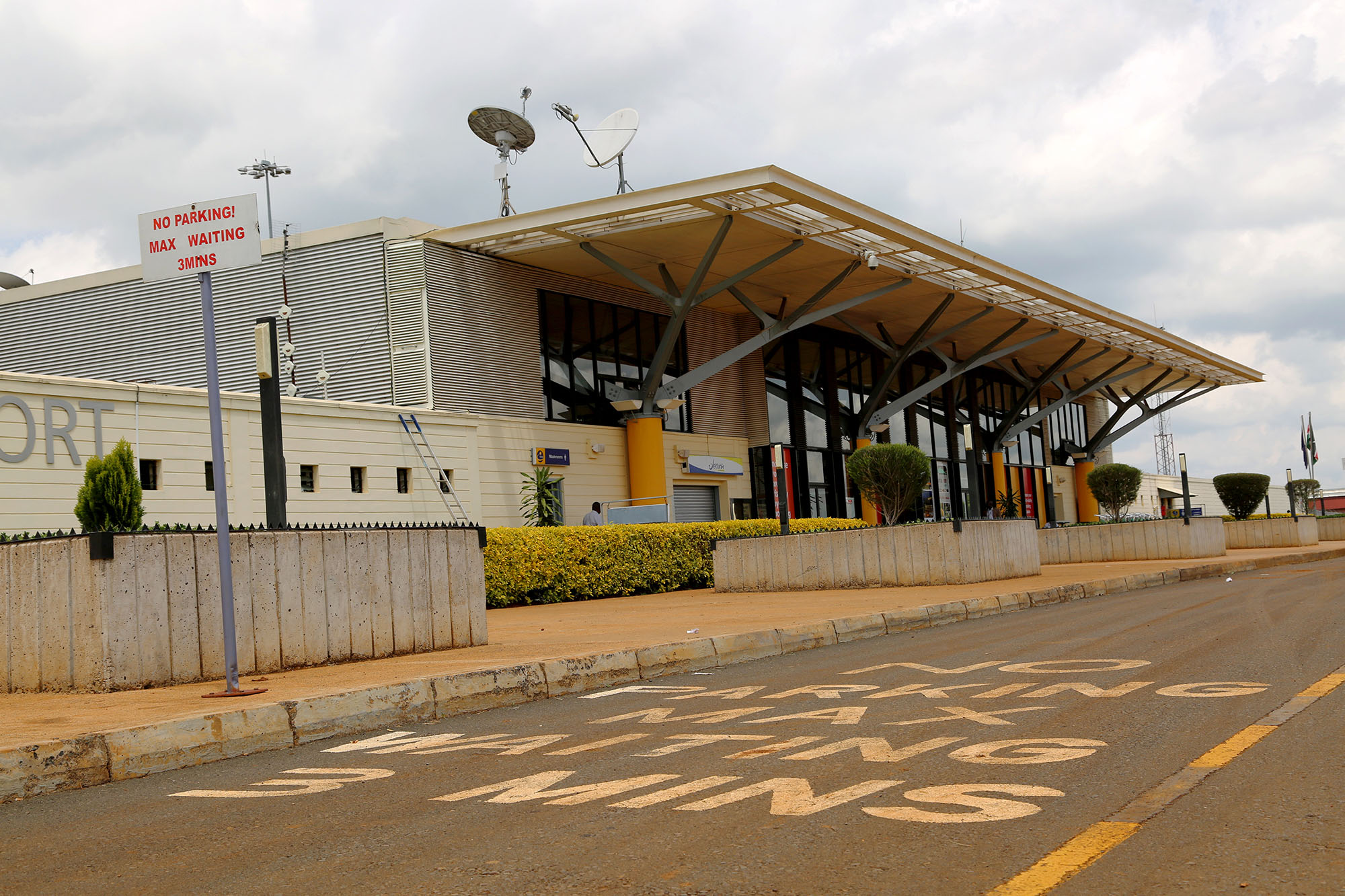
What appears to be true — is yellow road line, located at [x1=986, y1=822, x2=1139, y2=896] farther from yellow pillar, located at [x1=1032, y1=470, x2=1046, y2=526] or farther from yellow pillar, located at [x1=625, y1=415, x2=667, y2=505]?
yellow pillar, located at [x1=1032, y1=470, x2=1046, y2=526]

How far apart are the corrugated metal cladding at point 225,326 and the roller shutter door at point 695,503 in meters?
9.61

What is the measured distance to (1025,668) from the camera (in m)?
8.62

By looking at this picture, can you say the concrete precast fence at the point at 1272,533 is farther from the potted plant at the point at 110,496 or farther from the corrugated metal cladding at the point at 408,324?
the potted plant at the point at 110,496

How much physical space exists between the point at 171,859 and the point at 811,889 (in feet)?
7.98

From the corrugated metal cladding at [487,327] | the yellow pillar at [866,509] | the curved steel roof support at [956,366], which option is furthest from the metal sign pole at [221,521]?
the curved steel roof support at [956,366]

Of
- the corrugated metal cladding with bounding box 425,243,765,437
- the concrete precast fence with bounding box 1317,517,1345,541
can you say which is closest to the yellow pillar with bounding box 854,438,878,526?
the corrugated metal cladding with bounding box 425,243,765,437

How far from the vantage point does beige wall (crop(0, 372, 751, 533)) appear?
18.5m

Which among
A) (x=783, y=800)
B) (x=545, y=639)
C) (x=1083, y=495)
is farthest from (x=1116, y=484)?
(x=1083, y=495)

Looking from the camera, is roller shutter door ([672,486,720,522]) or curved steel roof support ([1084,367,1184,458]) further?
curved steel roof support ([1084,367,1184,458])

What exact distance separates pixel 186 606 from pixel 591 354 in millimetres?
22504

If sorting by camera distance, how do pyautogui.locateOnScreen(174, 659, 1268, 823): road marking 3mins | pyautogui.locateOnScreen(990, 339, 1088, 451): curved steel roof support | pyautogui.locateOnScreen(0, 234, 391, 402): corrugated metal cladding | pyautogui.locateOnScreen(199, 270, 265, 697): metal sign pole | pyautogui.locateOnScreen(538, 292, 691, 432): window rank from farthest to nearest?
pyautogui.locateOnScreen(990, 339, 1088, 451): curved steel roof support
pyautogui.locateOnScreen(538, 292, 691, 432): window
pyautogui.locateOnScreen(0, 234, 391, 402): corrugated metal cladding
pyautogui.locateOnScreen(199, 270, 265, 697): metal sign pole
pyautogui.locateOnScreen(174, 659, 1268, 823): road marking 3mins

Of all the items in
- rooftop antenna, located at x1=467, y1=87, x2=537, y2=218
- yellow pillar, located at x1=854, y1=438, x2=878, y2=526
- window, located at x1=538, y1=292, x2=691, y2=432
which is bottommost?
yellow pillar, located at x1=854, y1=438, x2=878, y2=526

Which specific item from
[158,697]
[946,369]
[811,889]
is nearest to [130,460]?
[158,697]

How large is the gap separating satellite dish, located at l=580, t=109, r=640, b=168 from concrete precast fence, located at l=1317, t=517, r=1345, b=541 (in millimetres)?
28954
